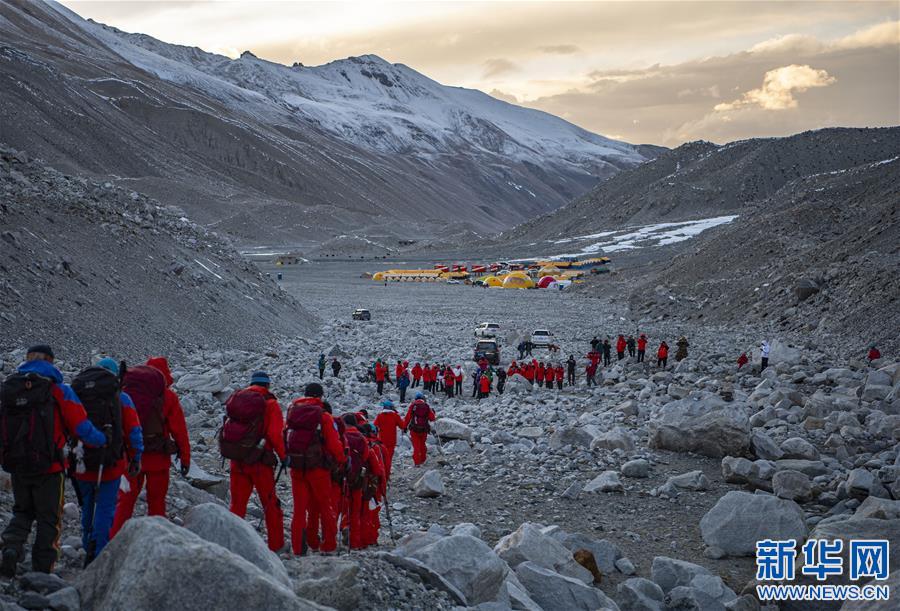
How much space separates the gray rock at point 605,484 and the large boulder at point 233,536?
21.9 ft

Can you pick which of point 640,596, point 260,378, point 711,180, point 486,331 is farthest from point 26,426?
point 711,180


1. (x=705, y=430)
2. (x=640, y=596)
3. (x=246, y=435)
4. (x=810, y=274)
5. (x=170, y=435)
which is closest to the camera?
(x=170, y=435)

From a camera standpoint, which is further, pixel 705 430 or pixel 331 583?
pixel 705 430

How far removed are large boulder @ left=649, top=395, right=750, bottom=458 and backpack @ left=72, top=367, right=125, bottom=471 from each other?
953 centimetres

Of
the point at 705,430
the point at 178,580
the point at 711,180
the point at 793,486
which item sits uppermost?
the point at 711,180

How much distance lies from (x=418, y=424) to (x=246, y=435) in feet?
19.5

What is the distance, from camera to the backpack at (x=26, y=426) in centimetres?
554

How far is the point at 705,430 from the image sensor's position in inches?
516

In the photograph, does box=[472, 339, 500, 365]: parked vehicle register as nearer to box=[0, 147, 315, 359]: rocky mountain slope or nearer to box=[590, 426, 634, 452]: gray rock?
box=[0, 147, 315, 359]: rocky mountain slope

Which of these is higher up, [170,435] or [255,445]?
[170,435]

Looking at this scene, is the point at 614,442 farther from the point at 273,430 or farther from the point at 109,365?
the point at 109,365

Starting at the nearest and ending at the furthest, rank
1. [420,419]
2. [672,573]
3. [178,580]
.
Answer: [178,580] < [672,573] < [420,419]

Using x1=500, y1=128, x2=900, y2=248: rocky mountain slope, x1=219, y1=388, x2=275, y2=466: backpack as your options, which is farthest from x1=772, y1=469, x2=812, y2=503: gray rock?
x1=500, y1=128, x2=900, y2=248: rocky mountain slope

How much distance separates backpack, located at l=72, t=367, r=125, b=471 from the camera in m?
5.94
